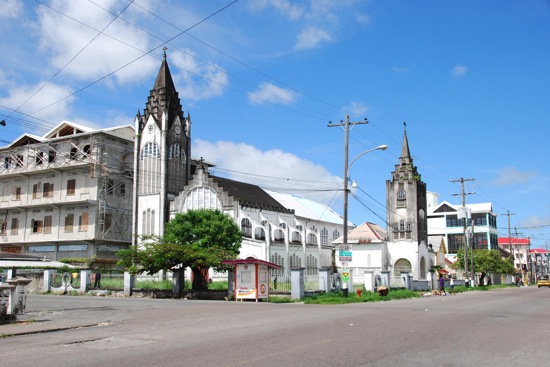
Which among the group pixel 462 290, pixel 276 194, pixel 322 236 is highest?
pixel 276 194

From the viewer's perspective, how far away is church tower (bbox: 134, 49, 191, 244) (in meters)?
54.9

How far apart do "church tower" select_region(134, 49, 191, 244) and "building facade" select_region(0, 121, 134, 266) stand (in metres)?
3.27

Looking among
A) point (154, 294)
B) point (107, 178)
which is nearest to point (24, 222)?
point (107, 178)

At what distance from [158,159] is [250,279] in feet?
94.2

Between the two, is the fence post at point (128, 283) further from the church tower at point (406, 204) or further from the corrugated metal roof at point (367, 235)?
the church tower at point (406, 204)

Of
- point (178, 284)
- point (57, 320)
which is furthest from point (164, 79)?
point (57, 320)

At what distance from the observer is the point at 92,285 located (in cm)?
3734

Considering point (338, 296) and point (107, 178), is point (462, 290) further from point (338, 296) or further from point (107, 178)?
point (107, 178)

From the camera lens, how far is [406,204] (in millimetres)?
54938

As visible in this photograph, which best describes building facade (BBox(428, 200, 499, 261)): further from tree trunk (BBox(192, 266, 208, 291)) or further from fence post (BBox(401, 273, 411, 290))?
tree trunk (BBox(192, 266, 208, 291))

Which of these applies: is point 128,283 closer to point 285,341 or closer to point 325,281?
point 325,281

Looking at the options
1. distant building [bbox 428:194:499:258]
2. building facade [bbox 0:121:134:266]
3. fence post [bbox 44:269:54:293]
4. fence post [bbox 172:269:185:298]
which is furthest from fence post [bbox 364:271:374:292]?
distant building [bbox 428:194:499:258]

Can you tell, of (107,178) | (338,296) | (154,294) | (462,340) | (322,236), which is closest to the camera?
(462,340)

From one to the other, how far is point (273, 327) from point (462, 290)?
4180 cm
